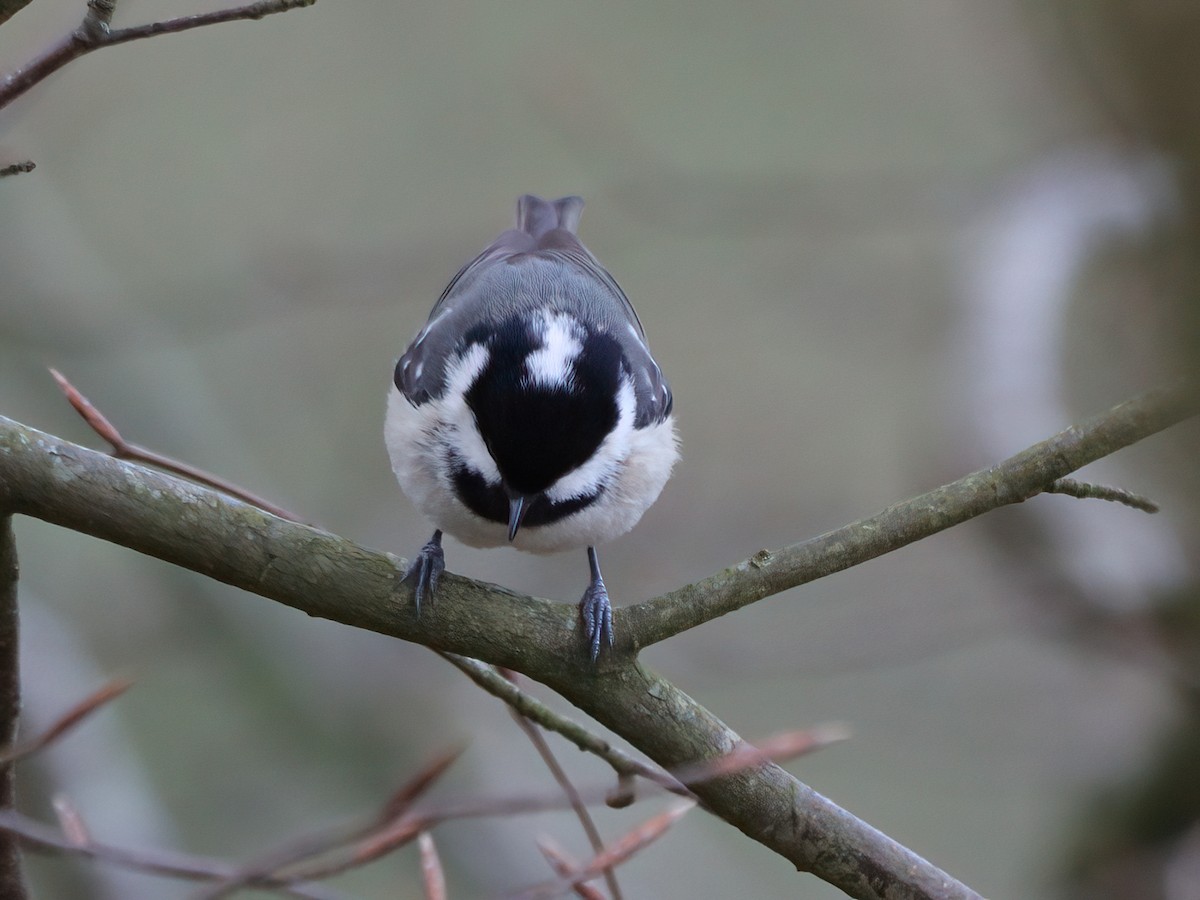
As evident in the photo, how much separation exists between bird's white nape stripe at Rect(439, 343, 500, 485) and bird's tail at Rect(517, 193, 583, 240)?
159 centimetres

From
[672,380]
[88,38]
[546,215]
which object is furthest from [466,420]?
[672,380]

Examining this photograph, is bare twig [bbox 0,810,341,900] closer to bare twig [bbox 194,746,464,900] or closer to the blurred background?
bare twig [bbox 194,746,464,900]

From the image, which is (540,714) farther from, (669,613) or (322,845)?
(322,845)

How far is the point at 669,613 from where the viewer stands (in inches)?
85.2

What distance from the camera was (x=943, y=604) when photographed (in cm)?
449

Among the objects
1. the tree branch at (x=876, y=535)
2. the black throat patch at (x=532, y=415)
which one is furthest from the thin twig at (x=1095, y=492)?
the black throat patch at (x=532, y=415)

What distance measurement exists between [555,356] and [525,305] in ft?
1.34

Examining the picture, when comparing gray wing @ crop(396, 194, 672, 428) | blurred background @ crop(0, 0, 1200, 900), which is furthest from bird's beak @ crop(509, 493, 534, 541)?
blurred background @ crop(0, 0, 1200, 900)

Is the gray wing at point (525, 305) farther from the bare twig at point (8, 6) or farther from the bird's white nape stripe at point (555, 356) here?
the bare twig at point (8, 6)

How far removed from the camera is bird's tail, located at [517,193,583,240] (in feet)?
14.4

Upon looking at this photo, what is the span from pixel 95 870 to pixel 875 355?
4.60 meters

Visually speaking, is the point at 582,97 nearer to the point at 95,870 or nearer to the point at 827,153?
the point at 827,153

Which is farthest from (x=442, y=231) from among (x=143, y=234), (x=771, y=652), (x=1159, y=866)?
(x=1159, y=866)

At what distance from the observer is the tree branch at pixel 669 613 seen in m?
2.02
